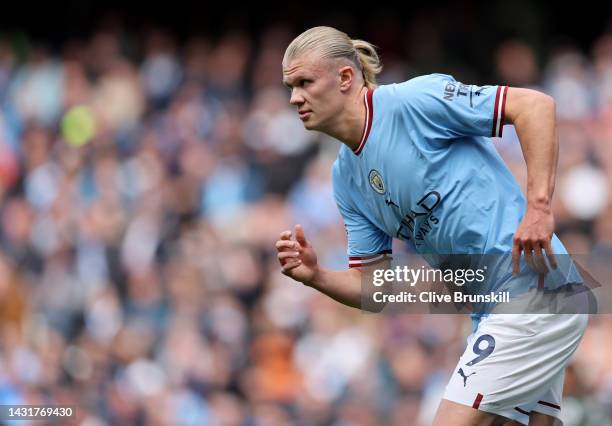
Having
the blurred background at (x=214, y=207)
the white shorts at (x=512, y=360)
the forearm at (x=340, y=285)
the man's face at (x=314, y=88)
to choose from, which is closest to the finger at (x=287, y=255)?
the forearm at (x=340, y=285)

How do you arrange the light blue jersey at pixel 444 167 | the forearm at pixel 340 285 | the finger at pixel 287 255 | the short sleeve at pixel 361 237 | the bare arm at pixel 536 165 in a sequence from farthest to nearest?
the short sleeve at pixel 361 237, the forearm at pixel 340 285, the finger at pixel 287 255, the light blue jersey at pixel 444 167, the bare arm at pixel 536 165

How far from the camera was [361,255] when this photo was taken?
20.5ft

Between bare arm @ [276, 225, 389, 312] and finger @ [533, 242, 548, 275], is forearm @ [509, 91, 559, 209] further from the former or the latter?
bare arm @ [276, 225, 389, 312]

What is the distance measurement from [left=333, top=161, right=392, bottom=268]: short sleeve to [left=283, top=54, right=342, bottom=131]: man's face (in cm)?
52

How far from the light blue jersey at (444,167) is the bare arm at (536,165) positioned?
110mm

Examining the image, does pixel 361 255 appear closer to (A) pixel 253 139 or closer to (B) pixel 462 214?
(B) pixel 462 214

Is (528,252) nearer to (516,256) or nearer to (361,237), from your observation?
(516,256)

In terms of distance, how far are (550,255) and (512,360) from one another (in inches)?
19.6

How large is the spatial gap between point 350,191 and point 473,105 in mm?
872

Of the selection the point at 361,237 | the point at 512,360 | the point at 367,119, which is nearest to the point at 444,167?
the point at 367,119

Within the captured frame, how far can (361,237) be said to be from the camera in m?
6.23

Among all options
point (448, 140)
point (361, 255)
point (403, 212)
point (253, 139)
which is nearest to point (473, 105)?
point (448, 140)

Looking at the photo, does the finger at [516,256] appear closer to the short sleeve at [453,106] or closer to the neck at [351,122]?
the short sleeve at [453,106]

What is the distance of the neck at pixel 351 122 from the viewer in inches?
227
